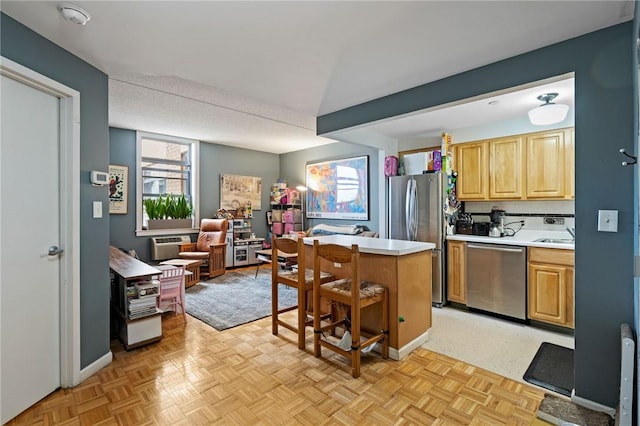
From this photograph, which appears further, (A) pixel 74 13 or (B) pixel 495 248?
(B) pixel 495 248

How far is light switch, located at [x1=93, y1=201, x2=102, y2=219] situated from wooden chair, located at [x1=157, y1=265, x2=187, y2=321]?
1.12 meters

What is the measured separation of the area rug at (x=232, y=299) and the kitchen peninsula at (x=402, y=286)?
1474 millimetres

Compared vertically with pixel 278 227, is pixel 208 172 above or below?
above

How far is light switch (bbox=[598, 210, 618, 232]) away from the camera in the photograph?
1.73m

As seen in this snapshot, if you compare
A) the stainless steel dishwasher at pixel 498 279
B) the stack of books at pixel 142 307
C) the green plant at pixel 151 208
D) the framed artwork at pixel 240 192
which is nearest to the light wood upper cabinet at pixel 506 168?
the stainless steel dishwasher at pixel 498 279

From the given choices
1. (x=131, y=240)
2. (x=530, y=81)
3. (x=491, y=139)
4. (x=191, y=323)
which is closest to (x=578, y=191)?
(x=530, y=81)

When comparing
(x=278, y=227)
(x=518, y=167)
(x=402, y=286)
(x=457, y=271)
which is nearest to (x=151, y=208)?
(x=278, y=227)

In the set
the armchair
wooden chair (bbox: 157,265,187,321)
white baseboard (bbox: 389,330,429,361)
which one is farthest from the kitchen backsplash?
the armchair

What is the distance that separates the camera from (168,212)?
17.9ft

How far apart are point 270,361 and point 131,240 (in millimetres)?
3961

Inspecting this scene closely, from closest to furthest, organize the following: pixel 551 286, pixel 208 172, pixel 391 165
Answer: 1. pixel 551 286
2. pixel 391 165
3. pixel 208 172

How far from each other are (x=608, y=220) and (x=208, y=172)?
586 cm

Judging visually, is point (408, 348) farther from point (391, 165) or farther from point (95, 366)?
point (391, 165)

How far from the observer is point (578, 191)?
1.86m
